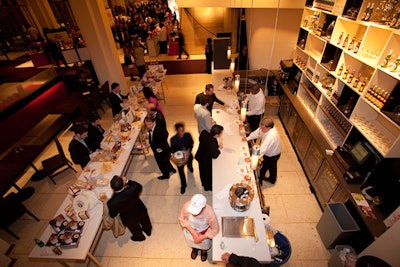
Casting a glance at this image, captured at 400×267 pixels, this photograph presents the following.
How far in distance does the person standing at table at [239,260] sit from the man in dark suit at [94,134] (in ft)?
12.1

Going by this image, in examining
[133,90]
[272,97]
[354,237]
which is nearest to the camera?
[354,237]

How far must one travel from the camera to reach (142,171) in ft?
17.1

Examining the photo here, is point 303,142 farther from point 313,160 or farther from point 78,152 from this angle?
point 78,152

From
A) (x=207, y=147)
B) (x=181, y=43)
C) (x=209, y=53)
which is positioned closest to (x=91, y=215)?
(x=207, y=147)

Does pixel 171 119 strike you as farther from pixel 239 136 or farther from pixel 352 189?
pixel 352 189

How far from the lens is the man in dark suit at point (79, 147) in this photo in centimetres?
407

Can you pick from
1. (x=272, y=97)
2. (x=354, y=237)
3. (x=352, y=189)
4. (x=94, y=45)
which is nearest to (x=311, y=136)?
(x=352, y=189)

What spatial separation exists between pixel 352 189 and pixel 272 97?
426 centimetres

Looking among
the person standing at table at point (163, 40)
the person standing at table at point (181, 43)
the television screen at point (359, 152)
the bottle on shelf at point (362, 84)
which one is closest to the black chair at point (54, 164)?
the television screen at point (359, 152)

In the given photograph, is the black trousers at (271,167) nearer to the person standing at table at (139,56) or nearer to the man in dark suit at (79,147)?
the man in dark suit at (79,147)

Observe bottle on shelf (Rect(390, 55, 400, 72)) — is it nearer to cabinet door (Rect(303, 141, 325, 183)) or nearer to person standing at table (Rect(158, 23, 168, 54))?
cabinet door (Rect(303, 141, 325, 183))

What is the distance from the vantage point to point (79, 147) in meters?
4.16

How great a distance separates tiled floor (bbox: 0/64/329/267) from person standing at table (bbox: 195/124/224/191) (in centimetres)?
79

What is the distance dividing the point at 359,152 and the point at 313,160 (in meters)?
1.14
